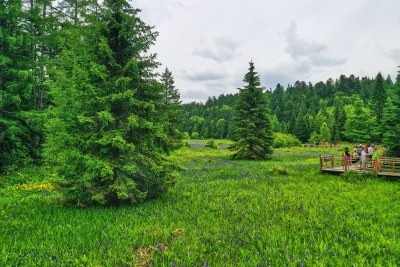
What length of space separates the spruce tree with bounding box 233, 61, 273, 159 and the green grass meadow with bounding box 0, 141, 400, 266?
1473cm

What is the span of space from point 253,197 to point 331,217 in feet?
10.00

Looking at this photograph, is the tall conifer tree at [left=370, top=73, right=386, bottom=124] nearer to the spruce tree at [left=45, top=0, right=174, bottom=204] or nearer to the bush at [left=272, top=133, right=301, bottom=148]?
the bush at [left=272, top=133, right=301, bottom=148]

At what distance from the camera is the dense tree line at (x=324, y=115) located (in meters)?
49.5

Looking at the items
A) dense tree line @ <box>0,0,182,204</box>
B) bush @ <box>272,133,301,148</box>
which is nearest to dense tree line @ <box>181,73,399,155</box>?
bush @ <box>272,133,301,148</box>

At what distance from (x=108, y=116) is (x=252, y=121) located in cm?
1983

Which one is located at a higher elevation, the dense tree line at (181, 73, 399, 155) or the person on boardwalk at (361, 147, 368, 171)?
the dense tree line at (181, 73, 399, 155)

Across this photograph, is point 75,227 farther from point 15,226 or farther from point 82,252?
point 15,226

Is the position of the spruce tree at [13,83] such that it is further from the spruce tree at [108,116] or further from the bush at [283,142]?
the bush at [283,142]

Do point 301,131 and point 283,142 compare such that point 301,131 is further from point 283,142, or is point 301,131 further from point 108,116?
point 108,116

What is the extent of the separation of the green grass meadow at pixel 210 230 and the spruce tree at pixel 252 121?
48.3 feet

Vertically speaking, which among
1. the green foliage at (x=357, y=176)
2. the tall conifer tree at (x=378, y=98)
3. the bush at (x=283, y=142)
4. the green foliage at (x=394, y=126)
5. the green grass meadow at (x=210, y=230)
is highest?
the tall conifer tree at (x=378, y=98)

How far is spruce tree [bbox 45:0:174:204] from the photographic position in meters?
6.89

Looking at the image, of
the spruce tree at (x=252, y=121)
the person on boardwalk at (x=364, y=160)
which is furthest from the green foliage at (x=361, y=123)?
the person on boardwalk at (x=364, y=160)

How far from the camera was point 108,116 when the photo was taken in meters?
6.74
